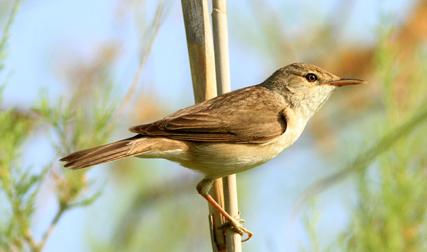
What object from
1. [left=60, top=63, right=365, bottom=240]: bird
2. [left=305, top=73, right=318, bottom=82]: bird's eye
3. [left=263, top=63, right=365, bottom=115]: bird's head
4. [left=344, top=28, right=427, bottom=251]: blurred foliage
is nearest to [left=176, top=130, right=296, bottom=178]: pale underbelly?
[left=60, top=63, right=365, bottom=240]: bird

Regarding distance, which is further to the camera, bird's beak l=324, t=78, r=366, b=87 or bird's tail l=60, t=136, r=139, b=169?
bird's beak l=324, t=78, r=366, b=87

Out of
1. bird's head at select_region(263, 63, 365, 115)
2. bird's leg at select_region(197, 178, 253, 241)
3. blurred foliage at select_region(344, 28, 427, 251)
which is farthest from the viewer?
bird's head at select_region(263, 63, 365, 115)

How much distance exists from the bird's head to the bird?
10 mm

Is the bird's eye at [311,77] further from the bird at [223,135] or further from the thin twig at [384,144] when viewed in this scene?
the thin twig at [384,144]

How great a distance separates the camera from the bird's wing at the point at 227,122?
3350 millimetres

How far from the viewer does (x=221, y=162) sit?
3334 mm

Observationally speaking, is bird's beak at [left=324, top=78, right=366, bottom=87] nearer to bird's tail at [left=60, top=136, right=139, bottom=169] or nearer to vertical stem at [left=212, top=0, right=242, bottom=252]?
vertical stem at [left=212, top=0, right=242, bottom=252]

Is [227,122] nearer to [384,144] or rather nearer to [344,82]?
[344,82]

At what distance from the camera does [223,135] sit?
11.5 feet

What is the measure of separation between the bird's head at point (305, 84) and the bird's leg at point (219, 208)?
0.86 m

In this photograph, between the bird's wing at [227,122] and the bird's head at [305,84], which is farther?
the bird's head at [305,84]

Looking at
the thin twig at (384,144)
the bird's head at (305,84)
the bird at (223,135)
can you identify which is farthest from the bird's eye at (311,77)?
the thin twig at (384,144)

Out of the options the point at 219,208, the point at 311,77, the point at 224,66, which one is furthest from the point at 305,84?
the point at 219,208

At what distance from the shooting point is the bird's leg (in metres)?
2.92
